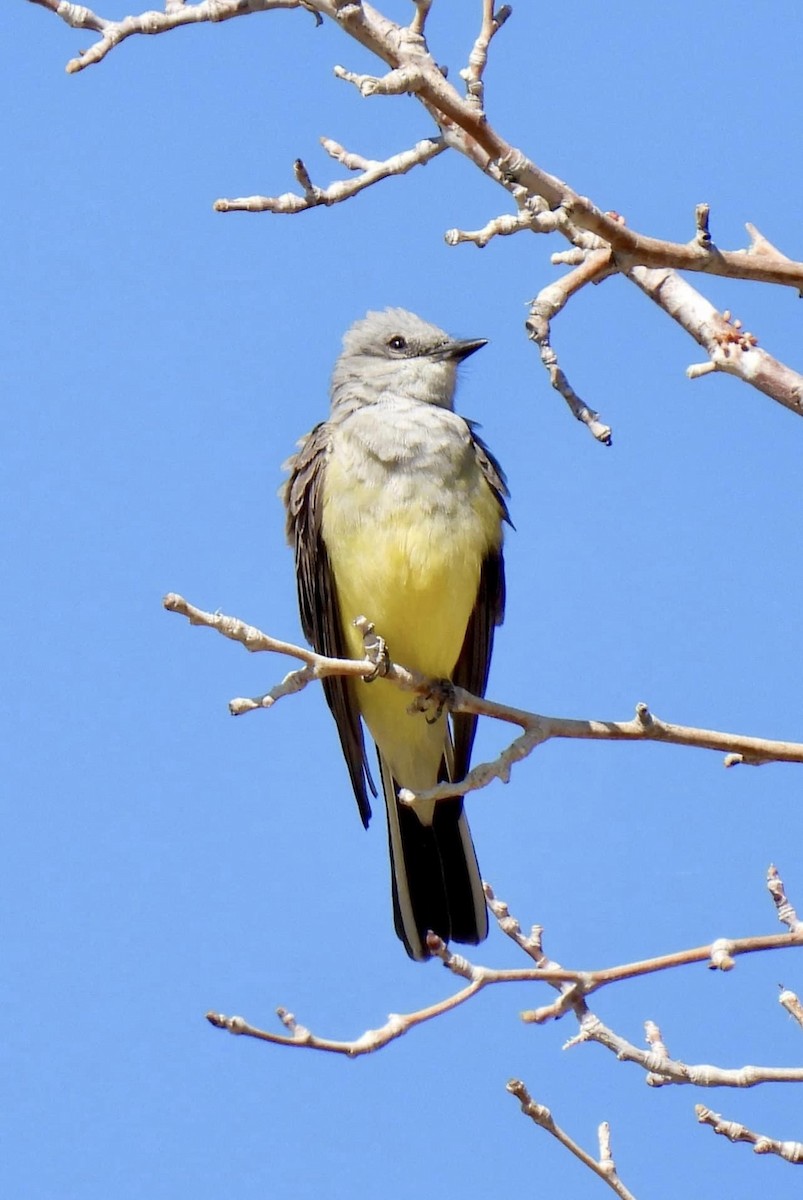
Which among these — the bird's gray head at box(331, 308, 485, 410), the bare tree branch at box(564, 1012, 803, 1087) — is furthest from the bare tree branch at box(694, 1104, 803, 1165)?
the bird's gray head at box(331, 308, 485, 410)

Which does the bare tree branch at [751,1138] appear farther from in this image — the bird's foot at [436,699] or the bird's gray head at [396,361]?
the bird's gray head at [396,361]

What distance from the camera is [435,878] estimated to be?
761 centimetres

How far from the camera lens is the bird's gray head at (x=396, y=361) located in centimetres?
794

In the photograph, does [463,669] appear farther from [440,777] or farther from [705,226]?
[705,226]

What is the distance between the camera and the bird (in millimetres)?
7051

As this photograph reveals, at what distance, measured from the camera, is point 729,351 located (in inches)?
169

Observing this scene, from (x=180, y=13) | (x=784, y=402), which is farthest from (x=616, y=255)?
(x=180, y=13)

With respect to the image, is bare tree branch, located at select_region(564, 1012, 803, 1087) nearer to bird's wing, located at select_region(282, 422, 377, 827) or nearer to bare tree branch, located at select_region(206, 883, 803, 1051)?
bare tree branch, located at select_region(206, 883, 803, 1051)

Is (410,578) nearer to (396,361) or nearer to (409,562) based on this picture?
(409,562)

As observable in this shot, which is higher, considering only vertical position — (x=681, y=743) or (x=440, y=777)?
(x=440, y=777)

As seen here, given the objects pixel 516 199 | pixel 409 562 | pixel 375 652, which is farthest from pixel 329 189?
pixel 409 562

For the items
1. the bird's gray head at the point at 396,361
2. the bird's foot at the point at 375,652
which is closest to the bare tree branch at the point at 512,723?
the bird's foot at the point at 375,652

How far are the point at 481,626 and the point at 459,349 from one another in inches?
57.8

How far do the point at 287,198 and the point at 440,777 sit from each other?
164 inches
